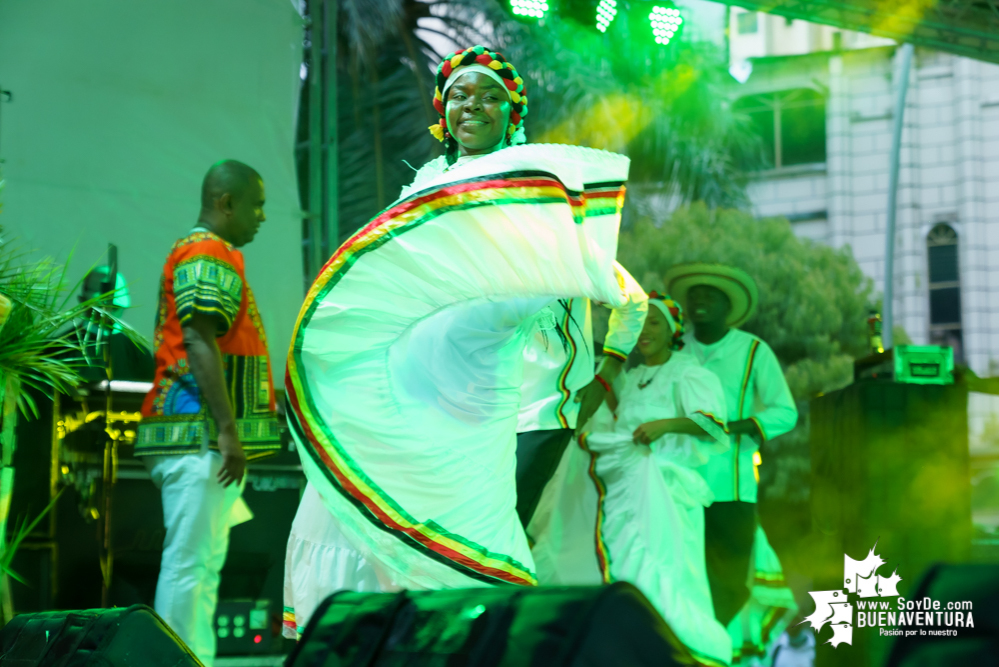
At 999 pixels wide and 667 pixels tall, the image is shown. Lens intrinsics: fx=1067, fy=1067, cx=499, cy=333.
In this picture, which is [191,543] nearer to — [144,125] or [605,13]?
[144,125]

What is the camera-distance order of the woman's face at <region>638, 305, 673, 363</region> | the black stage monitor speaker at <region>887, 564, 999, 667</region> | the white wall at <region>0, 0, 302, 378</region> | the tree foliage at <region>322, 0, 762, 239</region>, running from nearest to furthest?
the black stage monitor speaker at <region>887, 564, 999, 667</region>
the woman's face at <region>638, 305, 673, 363</region>
the white wall at <region>0, 0, 302, 378</region>
the tree foliage at <region>322, 0, 762, 239</region>

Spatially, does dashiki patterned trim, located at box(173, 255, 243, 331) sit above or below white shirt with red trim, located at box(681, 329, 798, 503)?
above

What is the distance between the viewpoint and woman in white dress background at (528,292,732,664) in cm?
391

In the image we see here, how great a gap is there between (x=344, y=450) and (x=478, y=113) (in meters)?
0.97

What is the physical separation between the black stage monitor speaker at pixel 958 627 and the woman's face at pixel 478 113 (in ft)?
6.49

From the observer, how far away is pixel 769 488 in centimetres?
1377

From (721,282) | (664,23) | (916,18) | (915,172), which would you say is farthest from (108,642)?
(915,172)

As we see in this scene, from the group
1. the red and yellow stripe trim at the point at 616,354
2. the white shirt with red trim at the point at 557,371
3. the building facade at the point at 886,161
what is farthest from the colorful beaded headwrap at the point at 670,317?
the building facade at the point at 886,161

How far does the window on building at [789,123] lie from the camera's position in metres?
15.3

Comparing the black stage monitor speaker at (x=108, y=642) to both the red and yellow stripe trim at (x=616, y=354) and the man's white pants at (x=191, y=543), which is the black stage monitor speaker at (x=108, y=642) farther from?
the red and yellow stripe trim at (x=616, y=354)

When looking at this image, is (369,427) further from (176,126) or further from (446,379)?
(176,126)

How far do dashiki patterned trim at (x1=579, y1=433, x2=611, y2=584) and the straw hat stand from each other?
4.64ft

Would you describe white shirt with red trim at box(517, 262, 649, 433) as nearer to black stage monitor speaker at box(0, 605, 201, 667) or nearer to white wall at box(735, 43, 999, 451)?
black stage monitor speaker at box(0, 605, 201, 667)

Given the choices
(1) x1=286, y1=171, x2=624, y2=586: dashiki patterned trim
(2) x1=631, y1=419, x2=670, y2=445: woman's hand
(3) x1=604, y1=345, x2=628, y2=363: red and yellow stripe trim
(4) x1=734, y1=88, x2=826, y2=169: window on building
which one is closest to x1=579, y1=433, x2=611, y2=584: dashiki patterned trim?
(2) x1=631, y1=419, x2=670, y2=445: woman's hand
